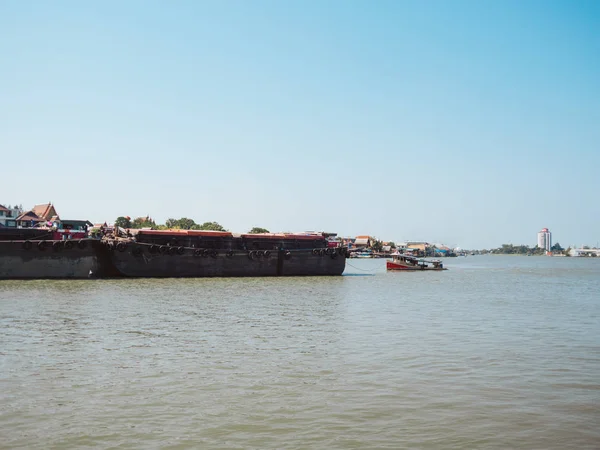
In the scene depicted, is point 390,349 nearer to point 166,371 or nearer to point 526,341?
point 526,341

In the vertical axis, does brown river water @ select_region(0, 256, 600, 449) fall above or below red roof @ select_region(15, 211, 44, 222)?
below

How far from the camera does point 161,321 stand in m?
17.5

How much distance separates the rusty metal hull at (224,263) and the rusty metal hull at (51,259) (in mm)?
1517

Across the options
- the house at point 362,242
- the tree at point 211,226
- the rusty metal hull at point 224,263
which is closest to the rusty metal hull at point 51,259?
the rusty metal hull at point 224,263

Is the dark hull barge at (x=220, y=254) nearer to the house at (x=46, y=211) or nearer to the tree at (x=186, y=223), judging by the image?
the house at (x=46, y=211)

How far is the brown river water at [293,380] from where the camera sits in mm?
7188

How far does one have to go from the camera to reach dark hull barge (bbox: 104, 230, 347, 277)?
37.5 meters

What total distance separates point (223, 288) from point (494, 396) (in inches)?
941

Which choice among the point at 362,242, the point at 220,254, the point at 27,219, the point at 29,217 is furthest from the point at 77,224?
the point at 362,242

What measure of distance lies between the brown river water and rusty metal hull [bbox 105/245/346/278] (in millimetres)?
17000

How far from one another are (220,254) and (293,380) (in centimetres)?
3197

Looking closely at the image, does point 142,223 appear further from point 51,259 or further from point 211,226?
point 51,259

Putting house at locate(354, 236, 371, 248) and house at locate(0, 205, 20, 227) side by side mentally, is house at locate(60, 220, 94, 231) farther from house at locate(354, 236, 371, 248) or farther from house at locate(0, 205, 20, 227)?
house at locate(354, 236, 371, 248)

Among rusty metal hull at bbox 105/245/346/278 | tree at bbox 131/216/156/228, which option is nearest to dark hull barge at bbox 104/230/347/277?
rusty metal hull at bbox 105/245/346/278
